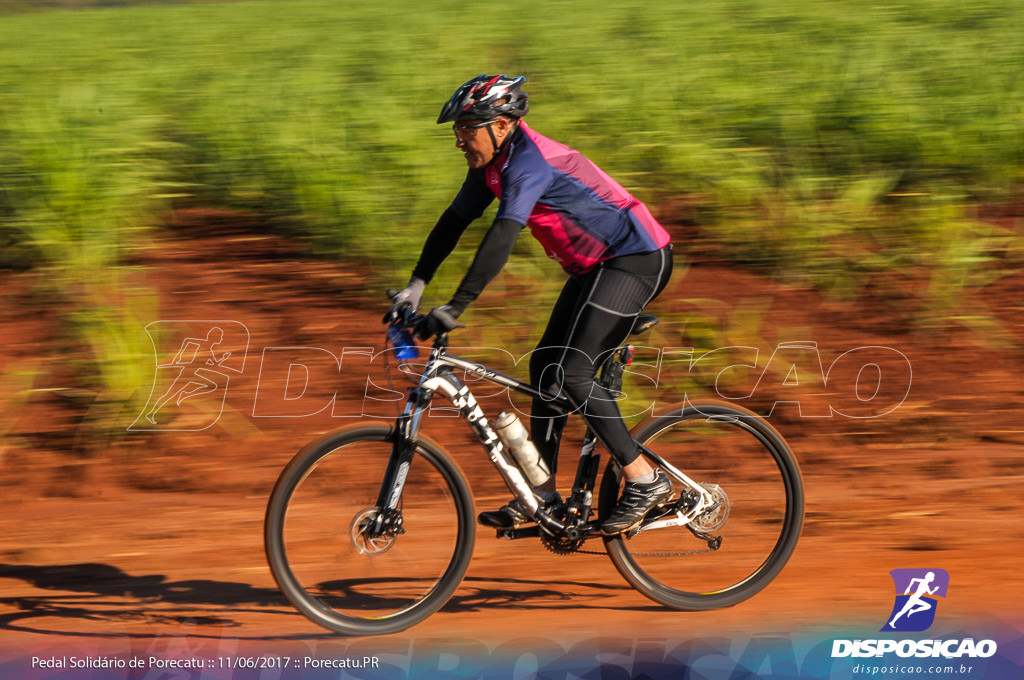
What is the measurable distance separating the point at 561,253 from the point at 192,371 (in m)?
3.07

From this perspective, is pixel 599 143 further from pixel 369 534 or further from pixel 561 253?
pixel 369 534

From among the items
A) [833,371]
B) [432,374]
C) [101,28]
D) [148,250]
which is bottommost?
[432,374]

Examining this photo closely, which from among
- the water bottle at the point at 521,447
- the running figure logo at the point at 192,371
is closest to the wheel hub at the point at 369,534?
the water bottle at the point at 521,447

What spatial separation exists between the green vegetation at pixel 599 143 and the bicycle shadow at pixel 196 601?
6.69ft

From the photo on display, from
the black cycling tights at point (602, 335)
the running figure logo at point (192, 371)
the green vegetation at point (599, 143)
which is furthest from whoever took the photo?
the green vegetation at point (599, 143)

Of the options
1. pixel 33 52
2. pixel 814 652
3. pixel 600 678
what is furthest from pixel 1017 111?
pixel 33 52

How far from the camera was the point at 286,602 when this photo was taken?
4.31 m

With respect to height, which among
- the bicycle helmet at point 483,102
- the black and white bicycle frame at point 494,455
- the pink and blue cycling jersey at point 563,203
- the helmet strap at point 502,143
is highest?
the bicycle helmet at point 483,102

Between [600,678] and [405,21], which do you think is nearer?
[600,678]

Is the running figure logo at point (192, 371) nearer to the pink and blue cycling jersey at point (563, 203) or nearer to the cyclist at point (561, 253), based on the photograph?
the cyclist at point (561, 253)

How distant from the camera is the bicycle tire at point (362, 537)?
377 cm

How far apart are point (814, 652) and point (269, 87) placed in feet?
21.8

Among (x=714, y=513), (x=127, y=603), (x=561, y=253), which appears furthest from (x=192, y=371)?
(x=714, y=513)

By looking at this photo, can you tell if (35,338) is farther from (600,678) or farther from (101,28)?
(101,28)
